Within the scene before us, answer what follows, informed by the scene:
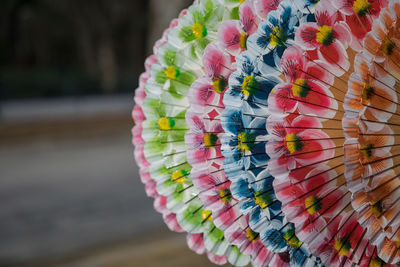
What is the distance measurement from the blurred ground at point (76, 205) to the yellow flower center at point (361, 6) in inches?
68.5

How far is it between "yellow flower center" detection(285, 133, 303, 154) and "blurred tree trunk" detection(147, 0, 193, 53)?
400cm

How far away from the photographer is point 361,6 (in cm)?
69

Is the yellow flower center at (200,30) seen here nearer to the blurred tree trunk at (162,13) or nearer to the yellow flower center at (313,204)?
the yellow flower center at (313,204)

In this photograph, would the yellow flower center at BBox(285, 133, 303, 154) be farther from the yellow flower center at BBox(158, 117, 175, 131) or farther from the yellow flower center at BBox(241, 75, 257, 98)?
the yellow flower center at BBox(158, 117, 175, 131)

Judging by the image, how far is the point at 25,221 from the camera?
13.7 ft

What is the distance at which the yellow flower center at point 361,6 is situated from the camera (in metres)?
0.69

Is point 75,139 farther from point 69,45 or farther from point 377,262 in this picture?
point 69,45

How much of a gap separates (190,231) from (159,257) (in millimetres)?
1570

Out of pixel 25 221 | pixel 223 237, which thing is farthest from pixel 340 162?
pixel 25 221

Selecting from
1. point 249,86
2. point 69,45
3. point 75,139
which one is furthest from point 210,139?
point 69,45

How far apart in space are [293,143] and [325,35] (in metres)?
0.16

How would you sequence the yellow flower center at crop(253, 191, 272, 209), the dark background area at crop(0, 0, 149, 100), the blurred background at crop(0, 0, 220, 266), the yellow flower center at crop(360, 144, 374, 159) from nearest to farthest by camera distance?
the yellow flower center at crop(360, 144, 374, 159) < the yellow flower center at crop(253, 191, 272, 209) < the blurred background at crop(0, 0, 220, 266) < the dark background area at crop(0, 0, 149, 100)

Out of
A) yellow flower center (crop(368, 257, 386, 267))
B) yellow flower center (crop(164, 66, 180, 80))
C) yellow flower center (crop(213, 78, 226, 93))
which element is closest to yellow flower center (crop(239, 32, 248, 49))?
yellow flower center (crop(213, 78, 226, 93))

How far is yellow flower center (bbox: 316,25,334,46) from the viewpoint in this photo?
69 centimetres
